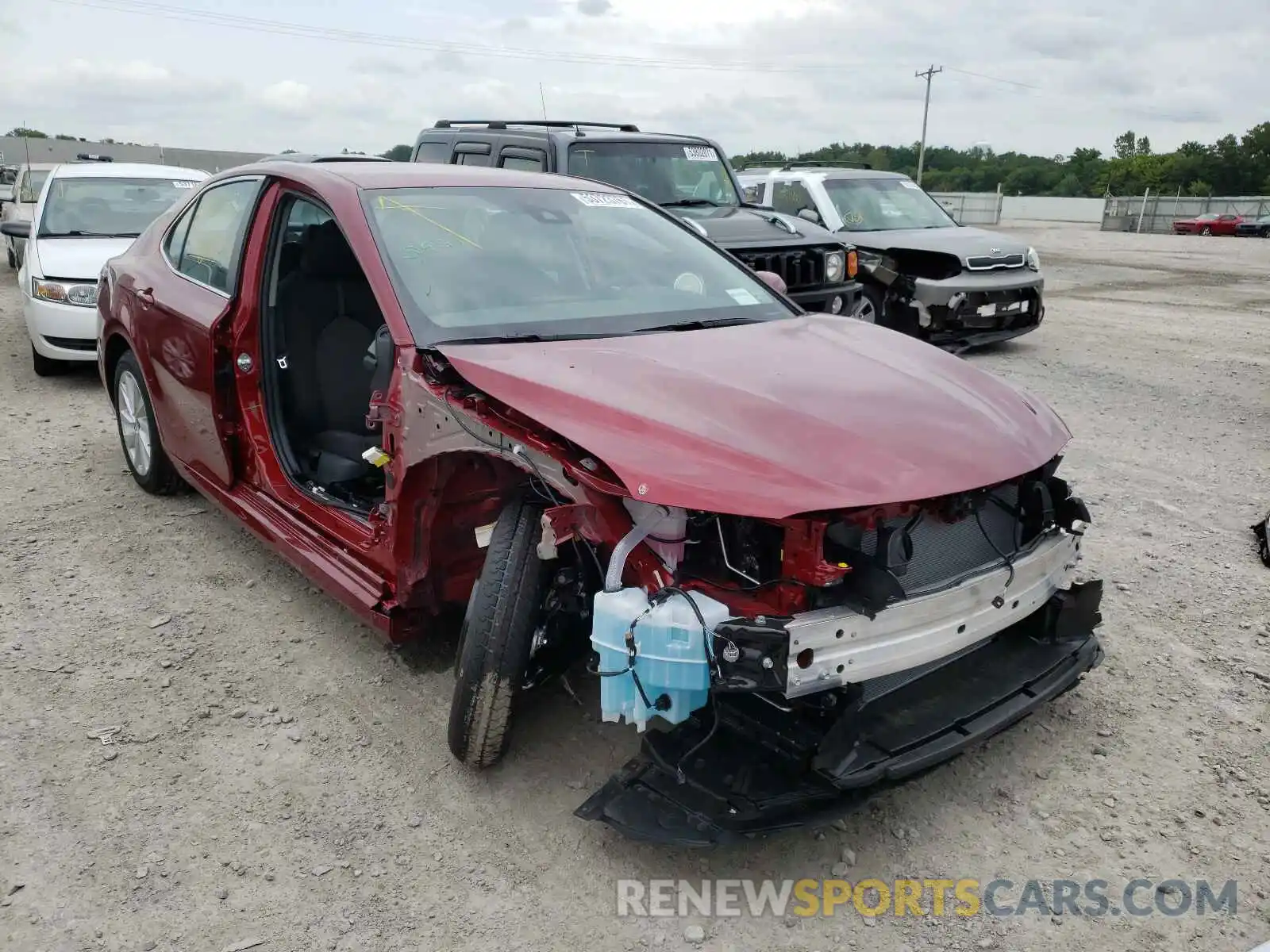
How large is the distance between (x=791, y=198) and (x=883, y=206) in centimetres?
98

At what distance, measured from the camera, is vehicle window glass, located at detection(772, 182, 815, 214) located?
10.5m

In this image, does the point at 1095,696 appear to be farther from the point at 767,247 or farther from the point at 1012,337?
the point at 1012,337

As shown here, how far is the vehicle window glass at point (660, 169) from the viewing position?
7.85 meters

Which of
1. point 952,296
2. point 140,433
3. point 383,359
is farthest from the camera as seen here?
point 952,296

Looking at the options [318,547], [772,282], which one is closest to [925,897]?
[318,547]

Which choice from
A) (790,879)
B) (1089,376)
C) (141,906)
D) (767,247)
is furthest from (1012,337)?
(141,906)

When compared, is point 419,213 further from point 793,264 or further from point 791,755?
point 793,264

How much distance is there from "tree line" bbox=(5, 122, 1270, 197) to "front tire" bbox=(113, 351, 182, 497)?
4914 cm

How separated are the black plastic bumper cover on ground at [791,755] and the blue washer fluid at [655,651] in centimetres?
18

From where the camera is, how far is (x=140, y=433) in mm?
5152

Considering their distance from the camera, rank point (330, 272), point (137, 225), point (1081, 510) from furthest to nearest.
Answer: point (137, 225)
point (330, 272)
point (1081, 510)

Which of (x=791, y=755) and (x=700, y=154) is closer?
(x=791, y=755)

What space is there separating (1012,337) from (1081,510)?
7.68 metres

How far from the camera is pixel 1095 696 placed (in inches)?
136
